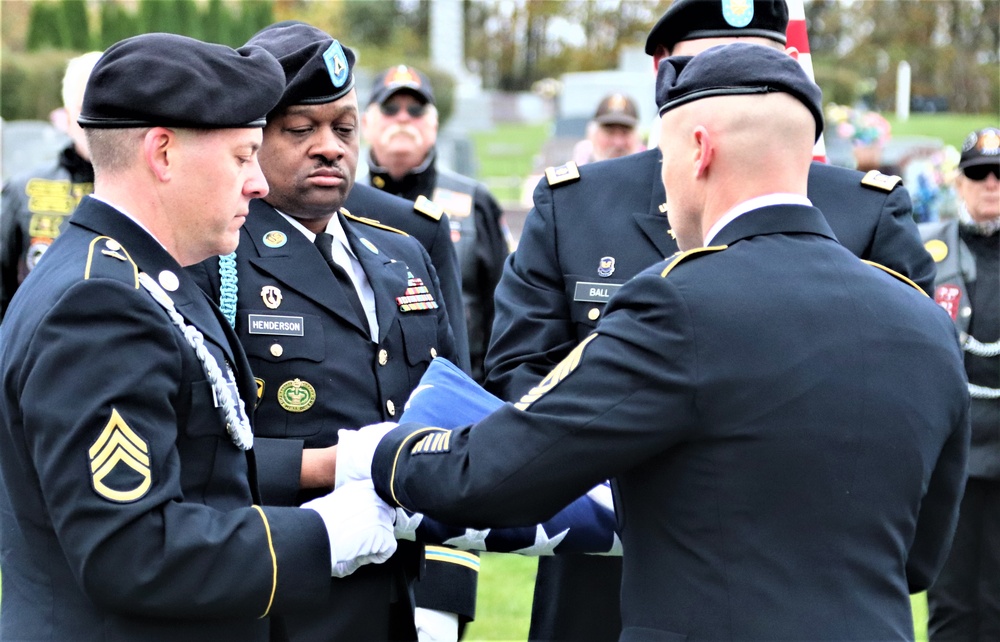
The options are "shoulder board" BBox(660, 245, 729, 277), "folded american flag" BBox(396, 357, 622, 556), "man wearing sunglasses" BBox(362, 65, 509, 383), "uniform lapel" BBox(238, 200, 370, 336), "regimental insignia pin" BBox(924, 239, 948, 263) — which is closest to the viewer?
"shoulder board" BBox(660, 245, 729, 277)

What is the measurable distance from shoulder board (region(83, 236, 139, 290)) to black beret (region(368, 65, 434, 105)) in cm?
416

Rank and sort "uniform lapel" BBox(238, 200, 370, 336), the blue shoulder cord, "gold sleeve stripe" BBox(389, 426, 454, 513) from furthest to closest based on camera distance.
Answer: "uniform lapel" BBox(238, 200, 370, 336) < the blue shoulder cord < "gold sleeve stripe" BBox(389, 426, 454, 513)

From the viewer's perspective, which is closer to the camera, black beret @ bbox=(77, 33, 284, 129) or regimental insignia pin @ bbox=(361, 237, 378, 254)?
black beret @ bbox=(77, 33, 284, 129)

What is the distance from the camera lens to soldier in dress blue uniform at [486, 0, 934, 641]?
308 centimetres

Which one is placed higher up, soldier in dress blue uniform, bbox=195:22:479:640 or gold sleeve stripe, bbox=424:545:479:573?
soldier in dress blue uniform, bbox=195:22:479:640

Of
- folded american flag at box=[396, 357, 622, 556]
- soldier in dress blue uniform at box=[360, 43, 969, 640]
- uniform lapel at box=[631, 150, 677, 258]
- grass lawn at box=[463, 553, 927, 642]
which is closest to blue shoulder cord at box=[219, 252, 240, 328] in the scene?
folded american flag at box=[396, 357, 622, 556]

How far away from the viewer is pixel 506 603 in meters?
5.86

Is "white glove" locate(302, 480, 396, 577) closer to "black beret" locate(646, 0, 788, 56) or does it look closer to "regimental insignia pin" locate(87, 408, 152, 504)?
"regimental insignia pin" locate(87, 408, 152, 504)

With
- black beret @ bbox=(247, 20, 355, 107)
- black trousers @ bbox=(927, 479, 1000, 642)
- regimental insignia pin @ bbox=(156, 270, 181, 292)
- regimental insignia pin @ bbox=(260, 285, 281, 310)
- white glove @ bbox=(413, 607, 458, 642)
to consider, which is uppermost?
black beret @ bbox=(247, 20, 355, 107)

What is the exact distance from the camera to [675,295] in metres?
2.08

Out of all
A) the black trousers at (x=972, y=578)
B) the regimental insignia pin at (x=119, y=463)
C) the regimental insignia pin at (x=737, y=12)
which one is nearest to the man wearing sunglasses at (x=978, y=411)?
the black trousers at (x=972, y=578)

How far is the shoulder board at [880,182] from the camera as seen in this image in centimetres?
311

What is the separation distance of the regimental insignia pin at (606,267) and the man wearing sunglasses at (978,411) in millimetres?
2591

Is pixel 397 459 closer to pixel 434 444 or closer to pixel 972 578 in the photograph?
pixel 434 444
